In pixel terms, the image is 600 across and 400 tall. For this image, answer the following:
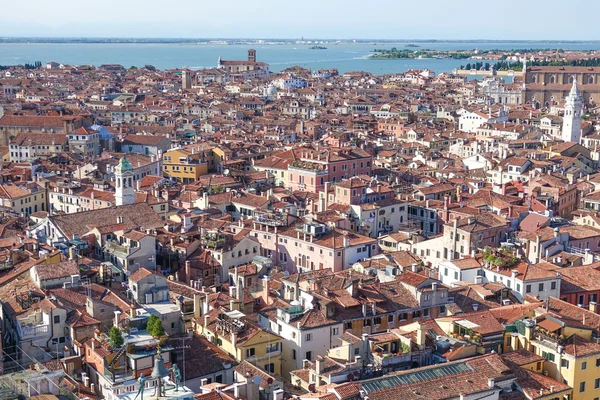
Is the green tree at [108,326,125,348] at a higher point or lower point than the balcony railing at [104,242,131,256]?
higher

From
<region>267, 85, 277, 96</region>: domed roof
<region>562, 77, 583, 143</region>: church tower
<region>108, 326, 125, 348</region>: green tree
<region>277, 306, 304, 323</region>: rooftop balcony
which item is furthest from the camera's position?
<region>267, 85, 277, 96</region>: domed roof

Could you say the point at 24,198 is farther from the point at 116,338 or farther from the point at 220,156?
the point at 116,338

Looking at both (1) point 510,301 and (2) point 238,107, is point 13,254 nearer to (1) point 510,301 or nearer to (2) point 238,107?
(1) point 510,301

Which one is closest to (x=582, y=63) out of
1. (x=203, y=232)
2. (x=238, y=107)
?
(x=238, y=107)

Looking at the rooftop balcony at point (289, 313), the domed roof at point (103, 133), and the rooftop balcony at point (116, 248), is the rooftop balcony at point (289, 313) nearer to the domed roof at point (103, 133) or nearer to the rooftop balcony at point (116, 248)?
the rooftop balcony at point (116, 248)

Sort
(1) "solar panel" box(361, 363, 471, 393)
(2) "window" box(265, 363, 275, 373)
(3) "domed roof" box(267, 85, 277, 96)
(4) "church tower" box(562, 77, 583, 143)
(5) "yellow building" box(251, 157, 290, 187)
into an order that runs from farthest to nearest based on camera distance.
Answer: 1. (3) "domed roof" box(267, 85, 277, 96)
2. (4) "church tower" box(562, 77, 583, 143)
3. (5) "yellow building" box(251, 157, 290, 187)
4. (2) "window" box(265, 363, 275, 373)
5. (1) "solar panel" box(361, 363, 471, 393)

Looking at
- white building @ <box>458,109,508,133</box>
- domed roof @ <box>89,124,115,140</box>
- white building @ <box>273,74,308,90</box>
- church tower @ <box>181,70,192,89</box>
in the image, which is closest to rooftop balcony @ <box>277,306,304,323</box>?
domed roof @ <box>89,124,115,140</box>

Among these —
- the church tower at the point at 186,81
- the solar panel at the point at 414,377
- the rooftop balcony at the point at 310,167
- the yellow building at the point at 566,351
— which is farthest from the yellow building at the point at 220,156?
the church tower at the point at 186,81

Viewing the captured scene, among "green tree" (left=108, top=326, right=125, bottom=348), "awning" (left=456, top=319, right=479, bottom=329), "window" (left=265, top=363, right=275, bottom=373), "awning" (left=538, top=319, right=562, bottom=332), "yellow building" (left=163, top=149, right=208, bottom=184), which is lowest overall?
"window" (left=265, top=363, right=275, bottom=373)

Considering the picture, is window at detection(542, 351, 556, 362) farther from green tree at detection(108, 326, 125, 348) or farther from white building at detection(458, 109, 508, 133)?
white building at detection(458, 109, 508, 133)
